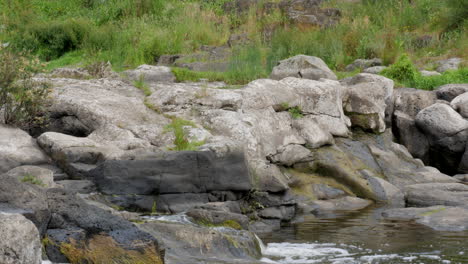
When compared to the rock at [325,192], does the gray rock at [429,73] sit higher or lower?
higher

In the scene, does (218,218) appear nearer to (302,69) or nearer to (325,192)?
(325,192)

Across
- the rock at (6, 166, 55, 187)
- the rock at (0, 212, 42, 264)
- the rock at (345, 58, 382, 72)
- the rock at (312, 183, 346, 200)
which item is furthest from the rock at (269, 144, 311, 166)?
the rock at (345, 58, 382, 72)

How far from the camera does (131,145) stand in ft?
31.8

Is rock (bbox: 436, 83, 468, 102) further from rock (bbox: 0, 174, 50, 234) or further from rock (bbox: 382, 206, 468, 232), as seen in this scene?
rock (bbox: 0, 174, 50, 234)

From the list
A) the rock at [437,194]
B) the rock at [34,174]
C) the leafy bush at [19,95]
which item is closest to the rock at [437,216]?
the rock at [437,194]

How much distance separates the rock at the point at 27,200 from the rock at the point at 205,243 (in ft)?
3.92

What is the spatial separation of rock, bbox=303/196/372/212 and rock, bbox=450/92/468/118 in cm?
426

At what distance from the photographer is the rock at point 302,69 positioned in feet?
47.2

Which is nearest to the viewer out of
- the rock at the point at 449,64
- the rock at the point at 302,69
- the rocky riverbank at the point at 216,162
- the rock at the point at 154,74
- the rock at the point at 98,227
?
the rock at the point at 98,227

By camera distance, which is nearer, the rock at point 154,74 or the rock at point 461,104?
the rock at point 461,104

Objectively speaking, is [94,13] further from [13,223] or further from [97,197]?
[13,223]

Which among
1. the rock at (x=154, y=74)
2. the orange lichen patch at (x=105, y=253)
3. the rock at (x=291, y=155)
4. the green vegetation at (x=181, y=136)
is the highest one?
the orange lichen patch at (x=105, y=253)

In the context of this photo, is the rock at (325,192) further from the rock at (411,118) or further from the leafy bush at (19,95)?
the leafy bush at (19,95)

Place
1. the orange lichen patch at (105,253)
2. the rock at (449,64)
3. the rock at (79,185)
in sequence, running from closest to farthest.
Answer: the orange lichen patch at (105,253) → the rock at (79,185) → the rock at (449,64)
